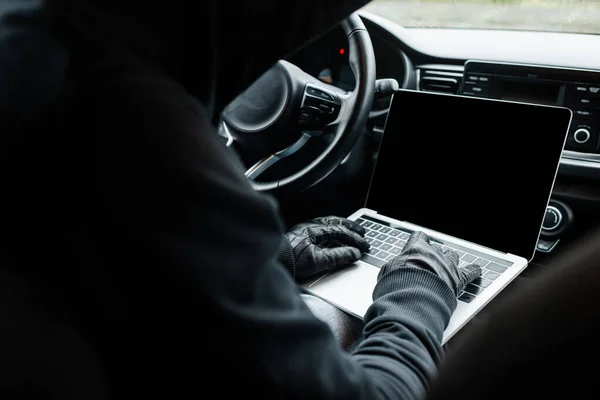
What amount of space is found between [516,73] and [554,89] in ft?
0.31

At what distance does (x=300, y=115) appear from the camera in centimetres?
140

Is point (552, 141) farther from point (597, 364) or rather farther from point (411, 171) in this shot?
point (597, 364)

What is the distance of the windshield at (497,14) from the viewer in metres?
1.50

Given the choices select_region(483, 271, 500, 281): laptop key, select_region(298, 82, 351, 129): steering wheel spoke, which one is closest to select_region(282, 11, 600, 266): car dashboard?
select_region(483, 271, 500, 281): laptop key

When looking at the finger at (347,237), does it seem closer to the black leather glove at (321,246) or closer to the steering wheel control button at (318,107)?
the black leather glove at (321,246)

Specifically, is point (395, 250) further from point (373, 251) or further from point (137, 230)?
point (137, 230)

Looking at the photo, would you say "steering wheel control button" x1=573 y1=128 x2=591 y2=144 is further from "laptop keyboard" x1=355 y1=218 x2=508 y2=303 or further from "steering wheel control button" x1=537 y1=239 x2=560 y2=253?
"laptop keyboard" x1=355 y1=218 x2=508 y2=303

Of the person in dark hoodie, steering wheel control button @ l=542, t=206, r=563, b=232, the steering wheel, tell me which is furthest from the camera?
steering wheel control button @ l=542, t=206, r=563, b=232

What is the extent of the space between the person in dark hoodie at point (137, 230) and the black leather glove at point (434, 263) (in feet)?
1.35

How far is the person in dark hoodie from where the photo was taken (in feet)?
1.52

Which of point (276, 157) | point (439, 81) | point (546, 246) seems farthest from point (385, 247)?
point (439, 81)

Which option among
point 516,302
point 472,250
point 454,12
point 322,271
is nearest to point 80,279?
point 516,302

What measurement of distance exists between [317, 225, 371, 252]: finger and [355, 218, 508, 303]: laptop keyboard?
0.02 metres

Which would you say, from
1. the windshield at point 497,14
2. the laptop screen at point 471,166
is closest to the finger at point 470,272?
the laptop screen at point 471,166
